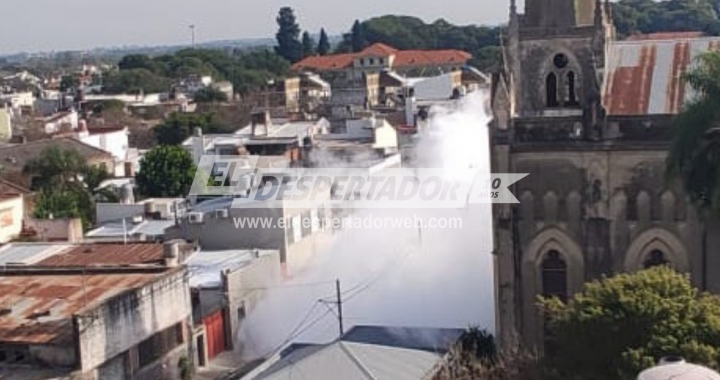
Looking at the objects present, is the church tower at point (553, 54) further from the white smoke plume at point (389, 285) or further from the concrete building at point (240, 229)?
the concrete building at point (240, 229)

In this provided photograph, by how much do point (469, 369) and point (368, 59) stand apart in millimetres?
128109

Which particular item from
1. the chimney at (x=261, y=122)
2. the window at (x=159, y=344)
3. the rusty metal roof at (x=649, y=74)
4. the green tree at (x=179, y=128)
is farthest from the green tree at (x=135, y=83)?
the rusty metal roof at (x=649, y=74)

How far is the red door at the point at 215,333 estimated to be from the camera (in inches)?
1364

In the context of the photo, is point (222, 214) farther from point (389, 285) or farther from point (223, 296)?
point (389, 285)

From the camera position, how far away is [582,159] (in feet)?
98.9

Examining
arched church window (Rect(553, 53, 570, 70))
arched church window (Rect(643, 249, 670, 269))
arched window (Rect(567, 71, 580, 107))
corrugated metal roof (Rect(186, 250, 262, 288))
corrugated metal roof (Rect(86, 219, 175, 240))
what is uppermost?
arched church window (Rect(553, 53, 570, 70))

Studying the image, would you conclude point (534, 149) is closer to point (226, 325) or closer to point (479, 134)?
point (226, 325)

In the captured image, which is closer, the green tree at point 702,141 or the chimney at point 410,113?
the green tree at point 702,141

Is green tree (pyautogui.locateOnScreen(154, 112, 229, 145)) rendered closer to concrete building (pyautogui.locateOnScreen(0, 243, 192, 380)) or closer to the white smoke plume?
the white smoke plume

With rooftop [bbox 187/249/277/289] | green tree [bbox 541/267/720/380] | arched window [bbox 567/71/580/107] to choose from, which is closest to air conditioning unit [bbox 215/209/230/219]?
rooftop [bbox 187/249/277/289]

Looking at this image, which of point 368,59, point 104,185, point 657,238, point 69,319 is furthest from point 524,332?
point 368,59

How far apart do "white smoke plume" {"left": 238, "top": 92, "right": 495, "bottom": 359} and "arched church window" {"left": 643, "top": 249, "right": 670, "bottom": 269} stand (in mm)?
5634

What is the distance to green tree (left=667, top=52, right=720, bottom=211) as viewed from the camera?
87.8ft

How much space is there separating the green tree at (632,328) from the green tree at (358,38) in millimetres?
168157
